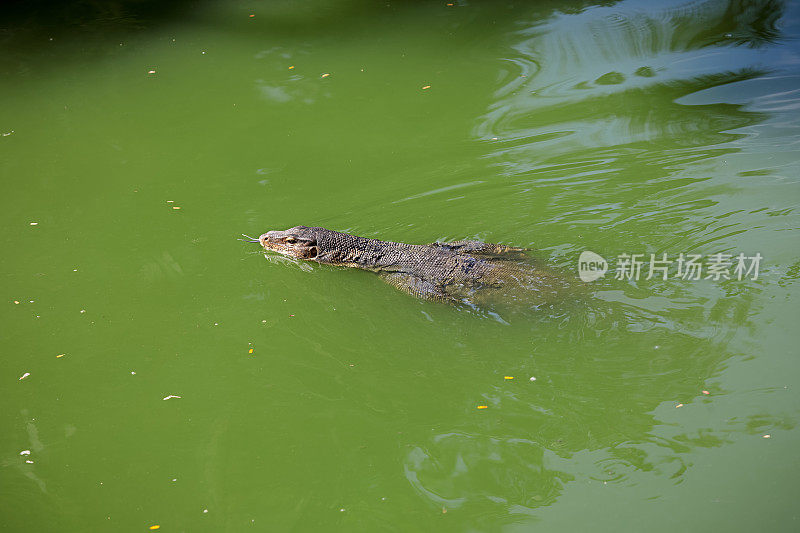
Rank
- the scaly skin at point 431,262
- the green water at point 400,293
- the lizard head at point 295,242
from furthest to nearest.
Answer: the lizard head at point 295,242, the scaly skin at point 431,262, the green water at point 400,293

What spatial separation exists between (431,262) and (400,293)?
0.82ft

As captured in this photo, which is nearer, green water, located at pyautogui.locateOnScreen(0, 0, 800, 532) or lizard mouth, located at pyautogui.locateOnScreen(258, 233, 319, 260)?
green water, located at pyautogui.locateOnScreen(0, 0, 800, 532)

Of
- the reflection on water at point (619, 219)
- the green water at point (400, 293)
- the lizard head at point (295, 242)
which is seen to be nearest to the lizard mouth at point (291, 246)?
the lizard head at point (295, 242)

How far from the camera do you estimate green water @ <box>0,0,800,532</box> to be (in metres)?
2.91

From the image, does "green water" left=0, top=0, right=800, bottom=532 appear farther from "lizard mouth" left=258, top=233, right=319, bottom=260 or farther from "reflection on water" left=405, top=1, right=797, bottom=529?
"lizard mouth" left=258, top=233, right=319, bottom=260

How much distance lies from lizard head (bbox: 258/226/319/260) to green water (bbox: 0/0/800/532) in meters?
0.16

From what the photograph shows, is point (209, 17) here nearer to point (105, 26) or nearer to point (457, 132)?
point (105, 26)

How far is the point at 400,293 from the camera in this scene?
13.0 feet

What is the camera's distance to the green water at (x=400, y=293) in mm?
2908

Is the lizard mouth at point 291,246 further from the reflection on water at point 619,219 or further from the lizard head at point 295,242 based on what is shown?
the reflection on water at point 619,219

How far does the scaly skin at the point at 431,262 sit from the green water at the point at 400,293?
122 mm

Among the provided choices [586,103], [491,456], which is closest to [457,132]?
[586,103]

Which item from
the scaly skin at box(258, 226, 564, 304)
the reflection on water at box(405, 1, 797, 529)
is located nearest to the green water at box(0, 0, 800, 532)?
the reflection on water at box(405, 1, 797, 529)

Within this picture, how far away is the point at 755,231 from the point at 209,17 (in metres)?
5.98
